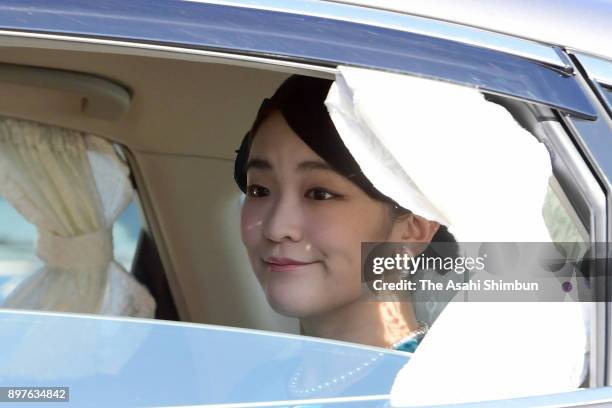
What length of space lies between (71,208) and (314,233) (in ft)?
3.92

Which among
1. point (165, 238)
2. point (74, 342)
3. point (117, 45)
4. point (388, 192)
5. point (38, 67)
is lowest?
point (74, 342)

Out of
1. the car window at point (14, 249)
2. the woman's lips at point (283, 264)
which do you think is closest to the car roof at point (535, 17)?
the woman's lips at point (283, 264)

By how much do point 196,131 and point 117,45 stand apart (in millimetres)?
1553

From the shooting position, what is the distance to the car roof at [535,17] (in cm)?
158

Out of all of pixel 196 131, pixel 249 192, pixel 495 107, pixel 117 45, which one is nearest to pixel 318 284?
pixel 249 192

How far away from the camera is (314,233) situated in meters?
2.05

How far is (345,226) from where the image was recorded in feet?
6.73

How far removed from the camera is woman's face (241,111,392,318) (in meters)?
2.04

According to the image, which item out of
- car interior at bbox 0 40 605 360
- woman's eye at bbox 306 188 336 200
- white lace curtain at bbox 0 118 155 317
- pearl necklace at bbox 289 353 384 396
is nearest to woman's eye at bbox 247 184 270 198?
woman's eye at bbox 306 188 336 200

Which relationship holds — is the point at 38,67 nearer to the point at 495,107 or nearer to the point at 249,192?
the point at 249,192

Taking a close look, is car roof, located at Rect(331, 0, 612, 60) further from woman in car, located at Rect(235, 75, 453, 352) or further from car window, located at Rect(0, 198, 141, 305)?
car window, located at Rect(0, 198, 141, 305)

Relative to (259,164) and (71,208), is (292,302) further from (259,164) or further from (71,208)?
(71,208)
